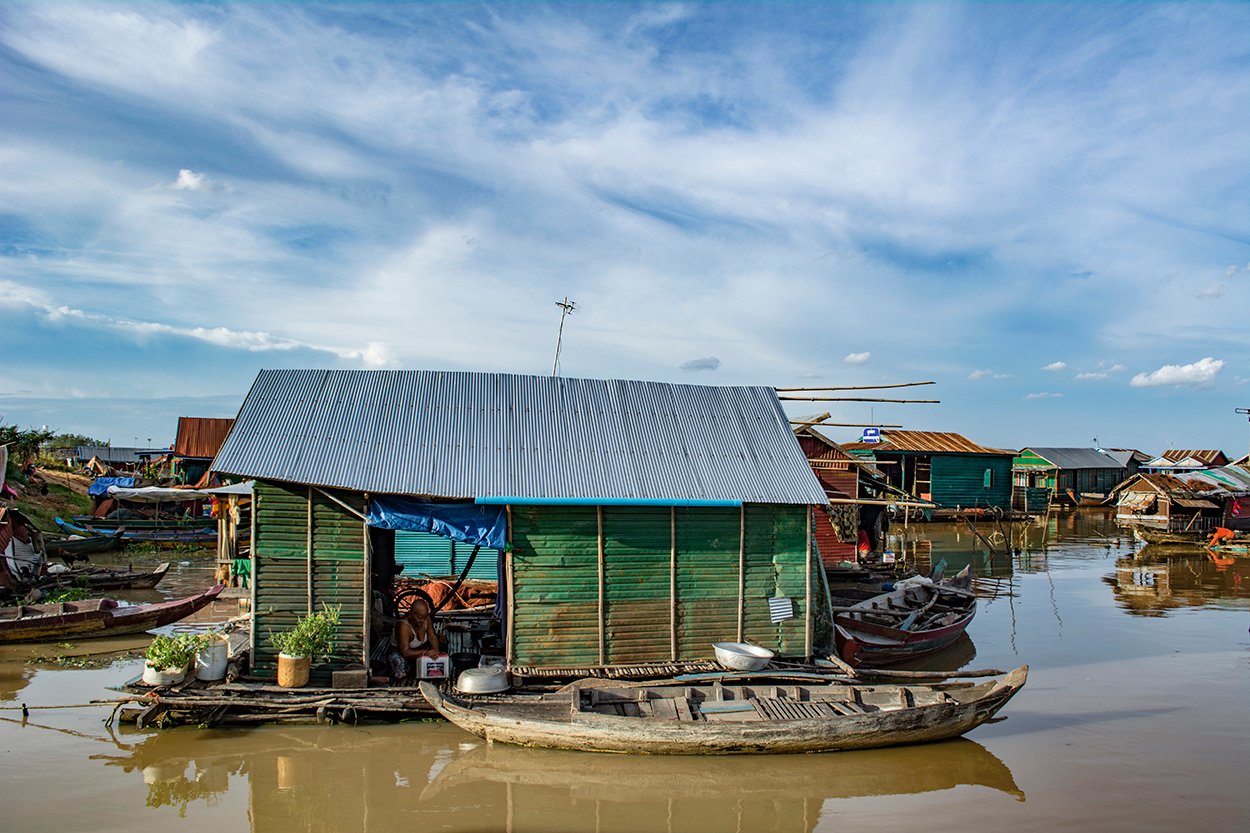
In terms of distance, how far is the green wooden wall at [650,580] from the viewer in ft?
39.7

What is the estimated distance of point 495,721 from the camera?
1074 centimetres

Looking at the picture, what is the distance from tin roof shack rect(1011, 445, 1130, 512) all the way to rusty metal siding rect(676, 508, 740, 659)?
1694 inches

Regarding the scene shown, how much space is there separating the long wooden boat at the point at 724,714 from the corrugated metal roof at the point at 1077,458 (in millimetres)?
47367

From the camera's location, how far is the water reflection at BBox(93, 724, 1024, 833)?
31.3 feet

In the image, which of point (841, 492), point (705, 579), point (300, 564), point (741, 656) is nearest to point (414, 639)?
point (300, 564)

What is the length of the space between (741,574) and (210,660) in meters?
7.79

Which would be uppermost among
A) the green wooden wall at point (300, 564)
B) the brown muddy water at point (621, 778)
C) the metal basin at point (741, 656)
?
the green wooden wall at point (300, 564)

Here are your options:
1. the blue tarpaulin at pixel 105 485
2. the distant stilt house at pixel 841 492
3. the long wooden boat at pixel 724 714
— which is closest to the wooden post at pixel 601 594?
the long wooden boat at pixel 724 714

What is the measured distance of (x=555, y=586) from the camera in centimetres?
1212

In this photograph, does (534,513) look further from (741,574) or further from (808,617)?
(808,617)

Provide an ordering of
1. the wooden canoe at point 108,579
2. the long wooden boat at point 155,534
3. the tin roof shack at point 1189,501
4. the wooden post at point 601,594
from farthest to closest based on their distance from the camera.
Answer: the tin roof shack at point 1189,501 < the long wooden boat at point 155,534 < the wooden canoe at point 108,579 < the wooden post at point 601,594

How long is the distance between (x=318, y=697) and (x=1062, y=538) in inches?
1476

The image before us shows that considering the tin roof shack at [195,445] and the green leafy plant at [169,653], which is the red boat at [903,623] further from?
the tin roof shack at [195,445]

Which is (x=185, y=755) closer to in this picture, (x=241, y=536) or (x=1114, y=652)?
(x=241, y=536)
